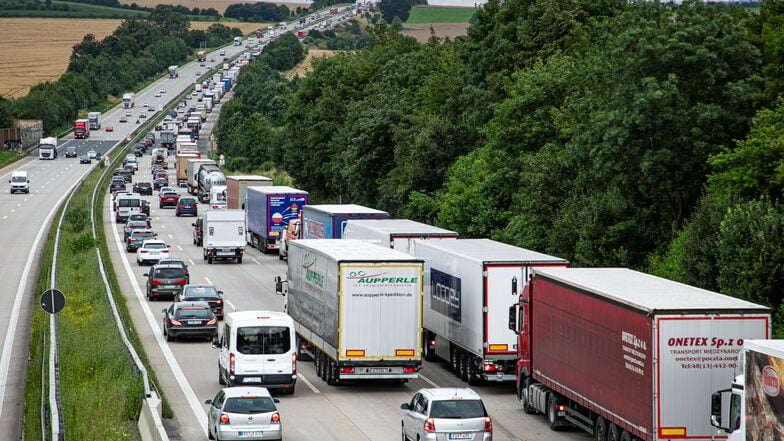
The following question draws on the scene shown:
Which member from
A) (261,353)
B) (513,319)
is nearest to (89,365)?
(261,353)

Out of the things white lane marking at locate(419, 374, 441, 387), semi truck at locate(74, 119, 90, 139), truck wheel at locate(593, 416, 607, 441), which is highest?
semi truck at locate(74, 119, 90, 139)

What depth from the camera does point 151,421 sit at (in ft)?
74.4

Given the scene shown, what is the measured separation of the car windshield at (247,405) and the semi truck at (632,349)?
583 centimetres

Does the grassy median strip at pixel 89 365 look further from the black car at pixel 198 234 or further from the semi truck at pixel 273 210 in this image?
the black car at pixel 198 234

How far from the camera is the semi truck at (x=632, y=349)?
19219 millimetres

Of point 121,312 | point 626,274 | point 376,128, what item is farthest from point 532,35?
point 626,274

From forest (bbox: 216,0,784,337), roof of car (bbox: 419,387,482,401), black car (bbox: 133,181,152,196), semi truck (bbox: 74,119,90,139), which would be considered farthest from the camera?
semi truck (bbox: 74,119,90,139)

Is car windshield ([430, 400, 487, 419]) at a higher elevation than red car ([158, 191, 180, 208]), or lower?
higher

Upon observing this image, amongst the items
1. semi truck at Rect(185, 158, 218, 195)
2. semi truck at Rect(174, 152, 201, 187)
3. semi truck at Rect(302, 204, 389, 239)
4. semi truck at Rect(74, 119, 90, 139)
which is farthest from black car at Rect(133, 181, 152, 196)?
semi truck at Rect(74, 119, 90, 139)

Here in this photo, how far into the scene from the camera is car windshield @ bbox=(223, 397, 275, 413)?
882 inches

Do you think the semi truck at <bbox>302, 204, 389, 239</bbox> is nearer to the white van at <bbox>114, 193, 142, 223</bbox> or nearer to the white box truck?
the white box truck

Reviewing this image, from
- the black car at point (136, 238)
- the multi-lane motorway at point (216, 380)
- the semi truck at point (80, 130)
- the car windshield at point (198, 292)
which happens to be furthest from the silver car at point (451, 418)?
the semi truck at point (80, 130)

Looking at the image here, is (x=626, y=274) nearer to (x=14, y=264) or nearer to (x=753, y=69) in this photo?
(x=753, y=69)

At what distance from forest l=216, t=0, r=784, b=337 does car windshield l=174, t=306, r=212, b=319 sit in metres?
12.4
